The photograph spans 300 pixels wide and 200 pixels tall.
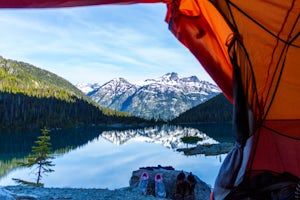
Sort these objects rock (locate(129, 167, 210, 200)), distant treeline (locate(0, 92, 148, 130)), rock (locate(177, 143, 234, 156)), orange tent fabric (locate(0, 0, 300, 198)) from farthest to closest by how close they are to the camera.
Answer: distant treeline (locate(0, 92, 148, 130)), rock (locate(177, 143, 234, 156)), rock (locate(129, 167, 210, 200)), orange tent fabric (locate(0, 0, 300, 198))

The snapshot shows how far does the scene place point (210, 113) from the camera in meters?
120

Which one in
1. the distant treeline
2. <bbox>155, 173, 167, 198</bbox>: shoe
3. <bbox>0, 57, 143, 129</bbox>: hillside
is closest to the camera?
<bbox>155, 173, 167, 198</bbox>: shoe

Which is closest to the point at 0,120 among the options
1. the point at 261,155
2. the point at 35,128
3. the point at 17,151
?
the point at 35,128

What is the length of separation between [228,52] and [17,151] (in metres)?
55.6

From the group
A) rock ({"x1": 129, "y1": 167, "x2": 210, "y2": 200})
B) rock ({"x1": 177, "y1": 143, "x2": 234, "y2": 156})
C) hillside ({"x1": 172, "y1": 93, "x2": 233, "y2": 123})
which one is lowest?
rock ({"x1": 177, "y1": 143, "x2": 234, "y2": 156})

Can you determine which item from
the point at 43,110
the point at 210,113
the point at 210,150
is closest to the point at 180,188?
the point at 210,150

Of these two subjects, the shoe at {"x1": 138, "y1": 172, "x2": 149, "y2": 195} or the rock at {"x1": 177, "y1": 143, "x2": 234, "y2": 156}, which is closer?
the shoe at {"x1": 138, "y1": 172, "x2": 149, "y2": 195}

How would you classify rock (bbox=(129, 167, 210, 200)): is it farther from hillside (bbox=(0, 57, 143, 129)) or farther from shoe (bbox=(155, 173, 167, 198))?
hillside (bbox=(0, 57, 143, 129))

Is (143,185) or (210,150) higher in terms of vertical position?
(143,185)

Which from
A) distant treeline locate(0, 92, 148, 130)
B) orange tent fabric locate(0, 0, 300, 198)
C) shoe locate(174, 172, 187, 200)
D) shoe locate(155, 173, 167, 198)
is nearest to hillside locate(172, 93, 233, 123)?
distant treeline locate(0, 92, 148, 130)

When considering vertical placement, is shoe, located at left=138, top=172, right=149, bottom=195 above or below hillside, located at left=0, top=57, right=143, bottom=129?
below

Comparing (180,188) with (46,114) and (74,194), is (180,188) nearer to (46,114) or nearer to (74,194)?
(74,194)

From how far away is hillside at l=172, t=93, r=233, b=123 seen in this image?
115500mm

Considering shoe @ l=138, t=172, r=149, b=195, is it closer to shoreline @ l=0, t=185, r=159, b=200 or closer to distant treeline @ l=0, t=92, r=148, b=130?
shoreline @ l=0, t=185, r=159, b=200
